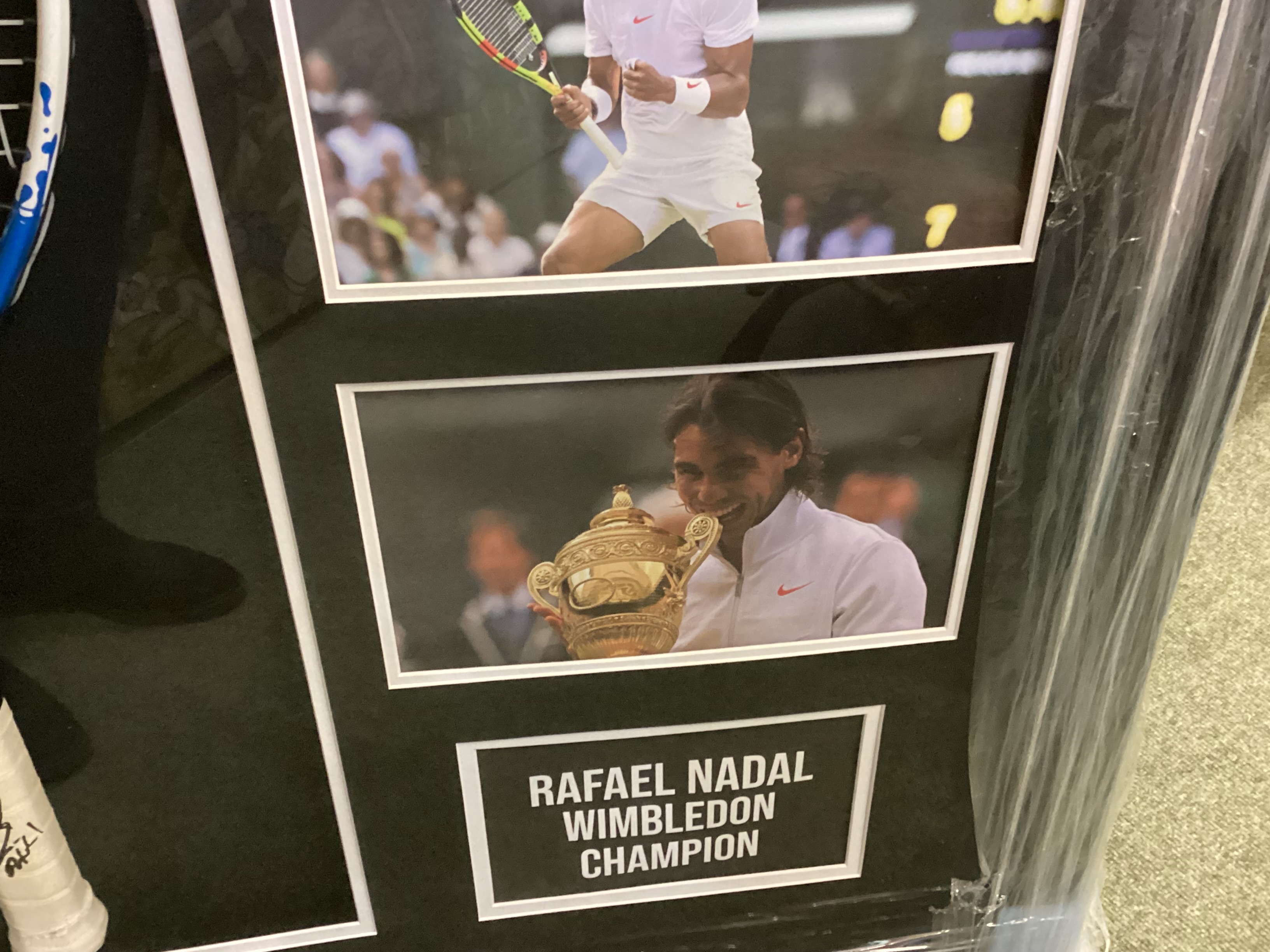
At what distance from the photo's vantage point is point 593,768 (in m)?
0.97

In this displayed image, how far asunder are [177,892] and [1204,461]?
1172mm

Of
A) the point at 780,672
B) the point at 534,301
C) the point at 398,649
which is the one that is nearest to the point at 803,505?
the point at 780,672

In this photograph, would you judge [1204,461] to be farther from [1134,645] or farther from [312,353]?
[312,353]

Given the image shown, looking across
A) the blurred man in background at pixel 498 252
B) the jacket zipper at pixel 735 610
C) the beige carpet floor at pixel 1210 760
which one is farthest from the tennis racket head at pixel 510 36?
the beige carpet floor at pixel 1210 760

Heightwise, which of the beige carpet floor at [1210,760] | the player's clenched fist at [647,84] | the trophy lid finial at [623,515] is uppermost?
the player's clenched fist at [647,84]

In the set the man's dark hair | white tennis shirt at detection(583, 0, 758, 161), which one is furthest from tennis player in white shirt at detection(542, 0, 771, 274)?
the man's dark hair

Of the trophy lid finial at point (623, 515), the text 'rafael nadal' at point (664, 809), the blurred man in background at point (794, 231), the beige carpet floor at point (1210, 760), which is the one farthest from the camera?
the beige carpet floor at point (1210, 760)

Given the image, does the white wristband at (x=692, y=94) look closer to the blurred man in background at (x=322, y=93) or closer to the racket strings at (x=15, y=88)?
the blurred man in background at (x=322, y=93)

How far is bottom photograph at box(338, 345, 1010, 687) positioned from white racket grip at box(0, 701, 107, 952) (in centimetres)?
36

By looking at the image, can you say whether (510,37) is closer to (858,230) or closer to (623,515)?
(858,230)

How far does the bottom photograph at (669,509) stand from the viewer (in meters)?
0.77

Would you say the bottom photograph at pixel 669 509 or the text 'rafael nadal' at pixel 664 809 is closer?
the bottom photograph at pixel 669 509

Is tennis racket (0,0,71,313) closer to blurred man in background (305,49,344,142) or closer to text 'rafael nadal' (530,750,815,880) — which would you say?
blurred man in background (305,49,344,142)

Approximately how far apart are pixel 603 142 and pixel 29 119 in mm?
415
